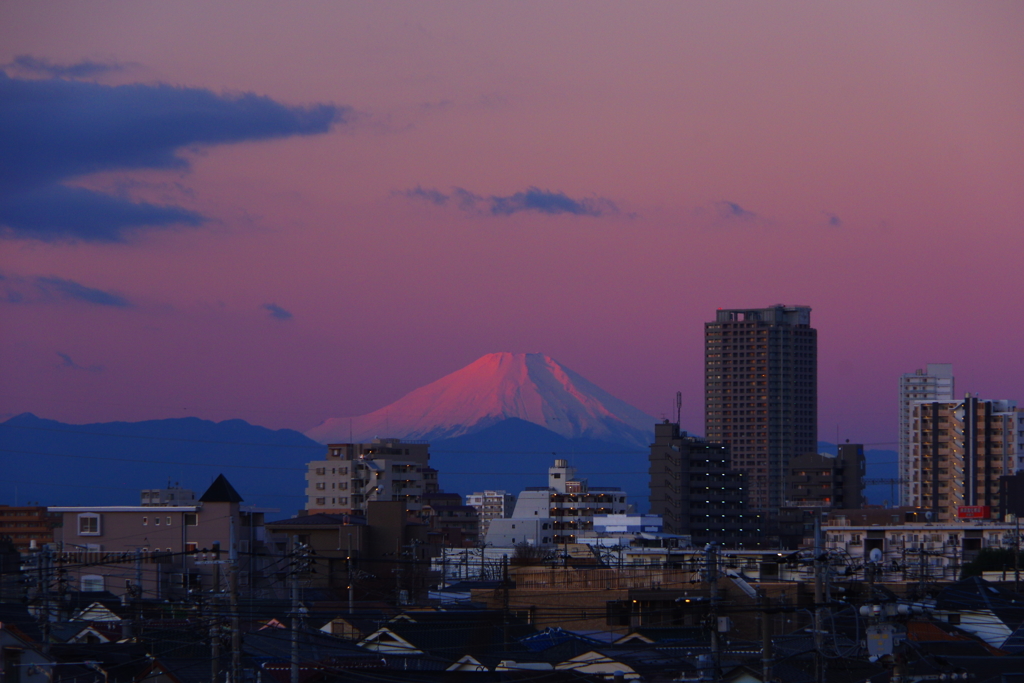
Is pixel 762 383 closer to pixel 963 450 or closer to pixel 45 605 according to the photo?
pixel 963 450

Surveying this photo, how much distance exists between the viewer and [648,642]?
97.6 ft

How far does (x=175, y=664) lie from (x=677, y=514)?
271 feet

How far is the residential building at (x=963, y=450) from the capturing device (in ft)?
331

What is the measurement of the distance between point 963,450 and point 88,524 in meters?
75.5

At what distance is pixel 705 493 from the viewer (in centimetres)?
10331

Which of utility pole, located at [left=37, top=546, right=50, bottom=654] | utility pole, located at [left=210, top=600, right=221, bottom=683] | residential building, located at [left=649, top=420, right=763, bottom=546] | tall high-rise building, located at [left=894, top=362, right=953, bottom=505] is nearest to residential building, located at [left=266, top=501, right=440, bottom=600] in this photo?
utility pole, located at [left=37, top=546, right=50, bottom=654]

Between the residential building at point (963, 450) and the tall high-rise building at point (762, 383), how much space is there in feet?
258

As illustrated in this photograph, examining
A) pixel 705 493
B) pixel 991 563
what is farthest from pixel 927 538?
pixel 705 493

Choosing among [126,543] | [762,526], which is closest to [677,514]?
[762,526]

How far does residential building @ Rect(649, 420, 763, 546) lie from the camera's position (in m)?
103

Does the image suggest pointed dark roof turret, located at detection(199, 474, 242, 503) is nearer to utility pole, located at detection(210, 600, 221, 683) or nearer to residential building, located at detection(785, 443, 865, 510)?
utility pole, located at detection(210, 600, 221, 683)

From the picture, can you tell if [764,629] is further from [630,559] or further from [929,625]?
[630,559]

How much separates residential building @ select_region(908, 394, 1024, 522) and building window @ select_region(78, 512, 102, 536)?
68802 millimetres

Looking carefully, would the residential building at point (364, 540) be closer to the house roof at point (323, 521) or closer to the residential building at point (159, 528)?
the house roof at point (323, 521)
